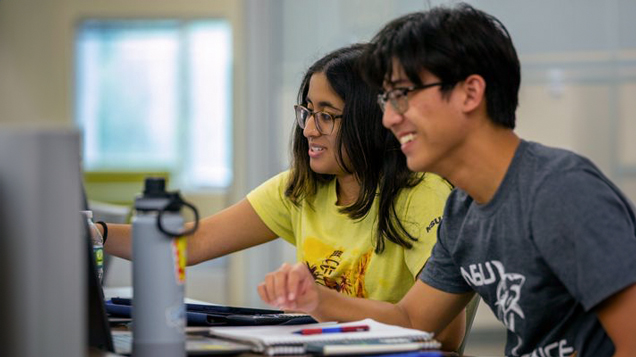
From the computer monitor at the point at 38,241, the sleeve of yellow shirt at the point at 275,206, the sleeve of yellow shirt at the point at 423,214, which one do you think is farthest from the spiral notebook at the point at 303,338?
the sleeve of yellow shirt at the point at 275,206

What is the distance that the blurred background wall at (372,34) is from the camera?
4348 mm

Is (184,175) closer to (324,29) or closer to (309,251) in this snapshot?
(324,29)

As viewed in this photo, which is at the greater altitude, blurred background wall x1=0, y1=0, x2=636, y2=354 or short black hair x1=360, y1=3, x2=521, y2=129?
short black hair x1=360, y1=3, x2=521, y2=129

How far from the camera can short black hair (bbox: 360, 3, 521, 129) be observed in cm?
142

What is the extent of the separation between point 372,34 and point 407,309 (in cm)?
324

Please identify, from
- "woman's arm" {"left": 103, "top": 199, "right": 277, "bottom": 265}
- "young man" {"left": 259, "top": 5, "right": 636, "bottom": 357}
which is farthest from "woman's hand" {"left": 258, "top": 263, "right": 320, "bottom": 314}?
"woman's arm" {"left": 103, "top": 199, "right": 277, "bottom": 265}

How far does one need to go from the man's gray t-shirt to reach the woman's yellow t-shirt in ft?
0.94

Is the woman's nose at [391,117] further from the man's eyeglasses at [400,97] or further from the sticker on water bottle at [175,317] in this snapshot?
the sticker on water bottle at [175,317]

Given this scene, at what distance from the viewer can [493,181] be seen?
56.9 inches

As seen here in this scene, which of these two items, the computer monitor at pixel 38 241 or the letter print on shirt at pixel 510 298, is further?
the letter print on shirt at pixel 510 298

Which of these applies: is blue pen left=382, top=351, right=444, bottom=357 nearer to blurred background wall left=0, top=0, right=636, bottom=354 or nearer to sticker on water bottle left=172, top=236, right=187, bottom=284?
sticker on water bottle left=172, top=236, right=187, bottom=284

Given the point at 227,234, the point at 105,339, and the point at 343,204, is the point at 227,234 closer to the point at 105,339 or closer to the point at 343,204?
the point at 343,204

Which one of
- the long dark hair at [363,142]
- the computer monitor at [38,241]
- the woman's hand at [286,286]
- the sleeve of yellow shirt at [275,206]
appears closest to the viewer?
the computer monitor at [38,241]

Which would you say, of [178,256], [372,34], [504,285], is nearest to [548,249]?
[504,285]
